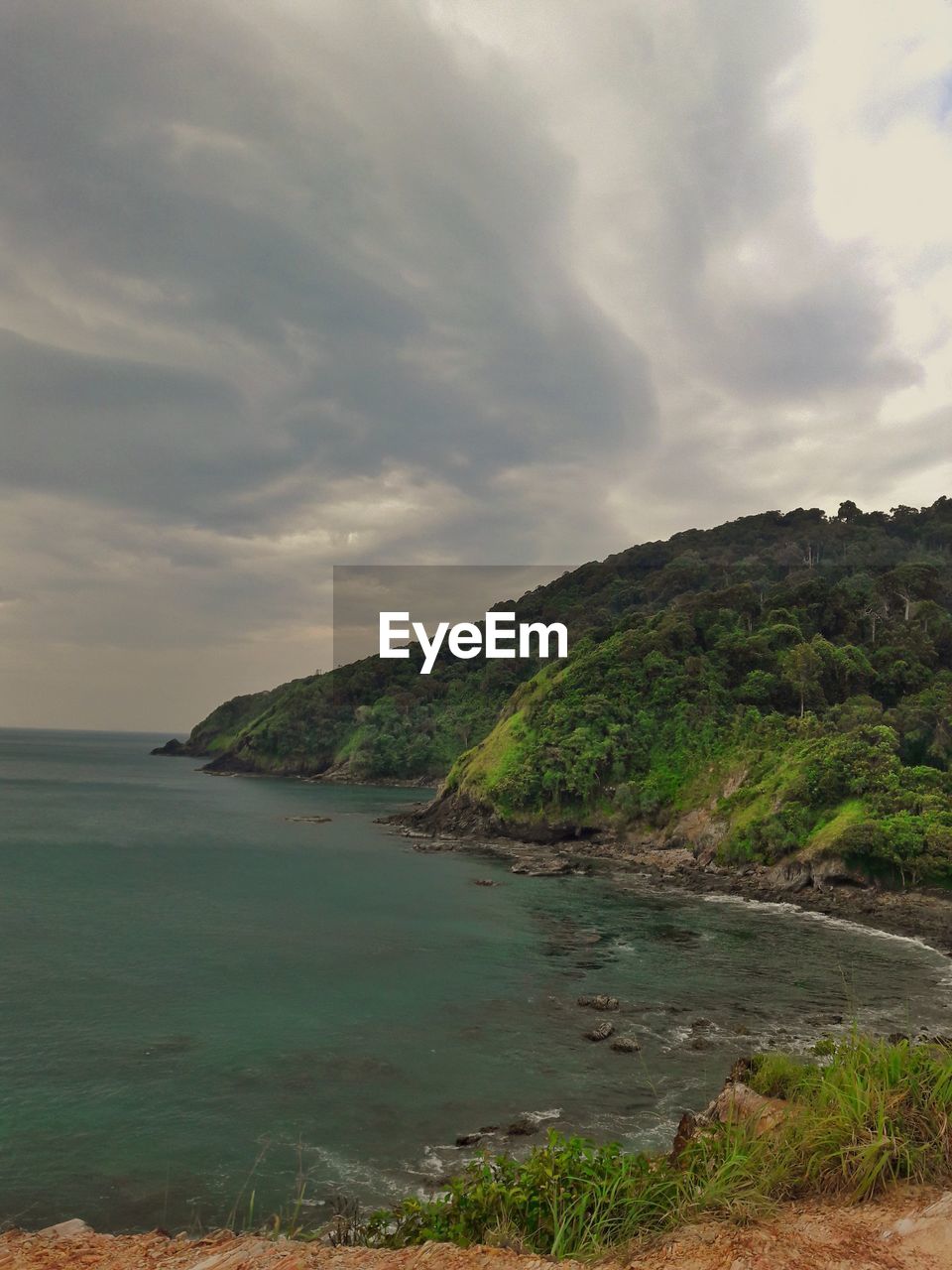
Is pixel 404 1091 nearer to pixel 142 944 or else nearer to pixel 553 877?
pixel 142 944

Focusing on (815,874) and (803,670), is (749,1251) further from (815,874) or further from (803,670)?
(803,670)

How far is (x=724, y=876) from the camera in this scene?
53.8 meters

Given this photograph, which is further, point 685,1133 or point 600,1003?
point 600,1003

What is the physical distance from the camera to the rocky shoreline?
41.8 meters

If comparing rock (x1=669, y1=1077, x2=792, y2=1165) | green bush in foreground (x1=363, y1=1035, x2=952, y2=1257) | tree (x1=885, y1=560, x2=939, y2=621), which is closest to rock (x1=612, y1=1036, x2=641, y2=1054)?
rock (x1=669, y1=1077, x2=792, y2=1165)

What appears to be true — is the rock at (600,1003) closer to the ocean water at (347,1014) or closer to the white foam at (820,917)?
the ocean water at (347,1014)

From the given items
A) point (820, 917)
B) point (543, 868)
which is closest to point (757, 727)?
point (543, 868)

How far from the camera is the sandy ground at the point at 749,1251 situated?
635cm

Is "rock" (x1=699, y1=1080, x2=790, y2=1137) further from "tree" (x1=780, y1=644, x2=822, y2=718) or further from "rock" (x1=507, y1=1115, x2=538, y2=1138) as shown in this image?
"tree" (x1=780, y1=644, x2=822, y2=718)

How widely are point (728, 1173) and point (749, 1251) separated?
1475mm

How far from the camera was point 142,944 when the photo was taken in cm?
3494

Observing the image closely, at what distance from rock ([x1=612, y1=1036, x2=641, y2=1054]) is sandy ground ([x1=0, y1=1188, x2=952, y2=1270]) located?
17.8 meters

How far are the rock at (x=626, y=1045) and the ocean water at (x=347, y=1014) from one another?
0.97 feet

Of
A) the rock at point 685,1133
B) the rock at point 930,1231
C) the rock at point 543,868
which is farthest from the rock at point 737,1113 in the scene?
the rock at point 543,868
